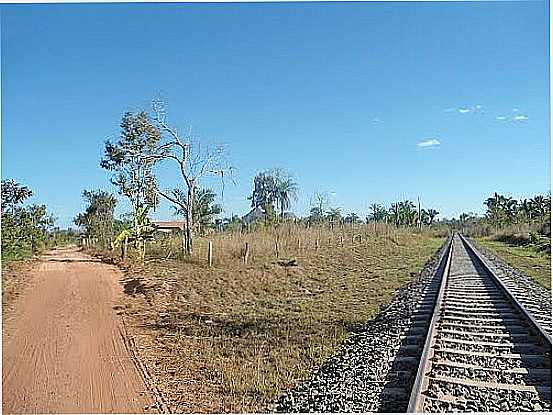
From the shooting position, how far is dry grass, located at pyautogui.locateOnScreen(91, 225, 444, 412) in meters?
4.46

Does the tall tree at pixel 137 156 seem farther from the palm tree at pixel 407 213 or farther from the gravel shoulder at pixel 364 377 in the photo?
the palm tree at pixel 407 213

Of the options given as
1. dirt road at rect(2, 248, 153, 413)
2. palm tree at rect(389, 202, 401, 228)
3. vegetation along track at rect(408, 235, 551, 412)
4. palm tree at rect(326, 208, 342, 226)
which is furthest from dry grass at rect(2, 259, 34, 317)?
A: palm tree at rect(389, 202, 401, 228)

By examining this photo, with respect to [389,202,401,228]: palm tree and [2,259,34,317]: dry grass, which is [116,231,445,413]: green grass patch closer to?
[2,259,34,317]: dry grass

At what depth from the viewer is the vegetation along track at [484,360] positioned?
140 inches

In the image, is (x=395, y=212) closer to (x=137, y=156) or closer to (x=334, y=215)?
(x=334, y=215)

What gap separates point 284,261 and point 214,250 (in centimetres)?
183

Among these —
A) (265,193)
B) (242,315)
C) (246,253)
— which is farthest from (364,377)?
(265,193)

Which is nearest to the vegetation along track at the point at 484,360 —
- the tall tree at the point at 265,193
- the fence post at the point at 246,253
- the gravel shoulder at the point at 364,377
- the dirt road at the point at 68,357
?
the gravel shoulder at the point at 364,377

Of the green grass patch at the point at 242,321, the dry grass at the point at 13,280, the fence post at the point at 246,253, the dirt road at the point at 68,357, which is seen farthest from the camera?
the fence post at the point at 246,253

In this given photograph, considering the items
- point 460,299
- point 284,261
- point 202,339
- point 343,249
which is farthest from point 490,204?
point 202,339

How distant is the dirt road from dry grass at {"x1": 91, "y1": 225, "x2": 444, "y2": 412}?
0.28m

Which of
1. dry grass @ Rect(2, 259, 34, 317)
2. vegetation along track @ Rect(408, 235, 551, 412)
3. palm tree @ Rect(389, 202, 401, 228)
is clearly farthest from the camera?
palm tree @ Rect(389, 202, 401, 228)

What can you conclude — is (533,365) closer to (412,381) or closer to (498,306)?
(412,381)

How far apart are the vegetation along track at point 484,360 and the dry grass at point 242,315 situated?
1024 mm
